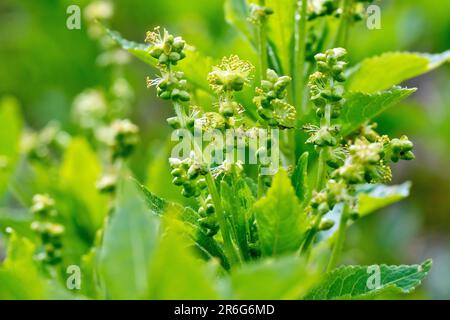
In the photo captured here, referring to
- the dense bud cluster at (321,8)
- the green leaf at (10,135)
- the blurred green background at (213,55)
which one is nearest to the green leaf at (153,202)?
the dense bud cluster at (321,8)

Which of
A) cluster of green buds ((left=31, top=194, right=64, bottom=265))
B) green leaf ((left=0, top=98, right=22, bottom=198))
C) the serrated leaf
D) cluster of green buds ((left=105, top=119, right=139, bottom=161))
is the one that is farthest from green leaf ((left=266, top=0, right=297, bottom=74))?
green leaf ((left=0, top=98, right=22, bottom=198))

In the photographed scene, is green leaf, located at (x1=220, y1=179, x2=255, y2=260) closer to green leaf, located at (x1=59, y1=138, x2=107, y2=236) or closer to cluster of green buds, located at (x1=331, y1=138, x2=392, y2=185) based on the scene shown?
cluster of green buds, located at (x1=331, y1=138, x2=392, y2=185)

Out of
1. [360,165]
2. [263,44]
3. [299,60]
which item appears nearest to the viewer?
[360,165]

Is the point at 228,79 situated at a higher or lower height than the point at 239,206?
higher

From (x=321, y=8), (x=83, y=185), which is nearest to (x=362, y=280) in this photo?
(x=321, y=8)

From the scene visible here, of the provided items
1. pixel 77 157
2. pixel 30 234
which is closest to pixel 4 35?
pixel 77 157

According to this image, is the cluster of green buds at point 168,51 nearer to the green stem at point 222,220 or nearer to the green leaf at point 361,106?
the green stem at point 222,220

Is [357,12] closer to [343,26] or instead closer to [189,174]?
[343,26]
